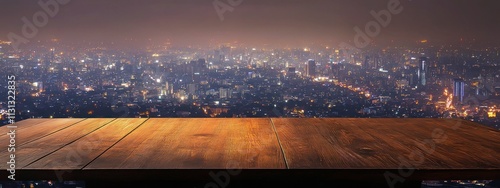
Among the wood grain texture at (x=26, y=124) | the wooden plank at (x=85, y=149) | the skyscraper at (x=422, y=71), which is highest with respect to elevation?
the skyscraper at (x=422, y=71)

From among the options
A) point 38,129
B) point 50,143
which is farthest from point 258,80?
point 50,143

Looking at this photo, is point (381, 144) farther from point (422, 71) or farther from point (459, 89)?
point (422, 71)

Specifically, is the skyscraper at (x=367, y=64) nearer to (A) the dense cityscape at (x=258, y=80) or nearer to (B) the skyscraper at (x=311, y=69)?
(A) the dense cityscape at (x=258, y=80)

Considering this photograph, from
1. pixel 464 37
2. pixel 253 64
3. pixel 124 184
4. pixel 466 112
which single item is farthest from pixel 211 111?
pixel 464 37

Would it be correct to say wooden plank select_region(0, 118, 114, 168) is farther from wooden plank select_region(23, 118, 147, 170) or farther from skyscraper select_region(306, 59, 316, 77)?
skyscraper select_region(306, 59, 316, 77)

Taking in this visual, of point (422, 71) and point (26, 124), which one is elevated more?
point (422, 71)

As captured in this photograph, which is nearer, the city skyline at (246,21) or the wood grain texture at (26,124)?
the wood grain texture at (26,124)

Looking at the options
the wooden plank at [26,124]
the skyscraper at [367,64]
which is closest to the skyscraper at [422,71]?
the skyscraper at [367,64]

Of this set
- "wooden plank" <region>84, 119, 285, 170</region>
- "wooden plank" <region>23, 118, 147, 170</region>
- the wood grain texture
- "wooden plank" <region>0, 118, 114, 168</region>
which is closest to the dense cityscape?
the wood grain texture
